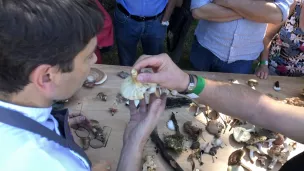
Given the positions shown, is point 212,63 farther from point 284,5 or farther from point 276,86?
point 284,5

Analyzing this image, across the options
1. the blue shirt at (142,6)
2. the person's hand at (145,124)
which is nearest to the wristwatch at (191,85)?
the person's hand at (145,124)

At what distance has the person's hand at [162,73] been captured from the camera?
1.33 m

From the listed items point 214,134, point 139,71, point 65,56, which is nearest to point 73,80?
point 65,56

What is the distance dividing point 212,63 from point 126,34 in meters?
0.73

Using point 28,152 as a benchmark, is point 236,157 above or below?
below

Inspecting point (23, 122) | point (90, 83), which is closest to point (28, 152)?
point (23, 122)

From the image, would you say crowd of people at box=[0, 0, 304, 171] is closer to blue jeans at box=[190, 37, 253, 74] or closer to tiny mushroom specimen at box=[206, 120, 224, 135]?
blue jeans at box=[190, 37, 253, 74]

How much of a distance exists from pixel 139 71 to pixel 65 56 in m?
0.49

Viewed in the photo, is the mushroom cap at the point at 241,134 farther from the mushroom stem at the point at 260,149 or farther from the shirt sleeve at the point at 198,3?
the shirt sleeve at the point at 198,3

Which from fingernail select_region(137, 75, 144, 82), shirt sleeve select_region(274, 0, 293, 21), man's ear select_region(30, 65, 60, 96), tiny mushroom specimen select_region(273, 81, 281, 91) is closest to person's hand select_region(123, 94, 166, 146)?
fingernail select_region(137, 75, 144, 82)

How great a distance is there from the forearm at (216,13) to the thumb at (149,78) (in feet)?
2.54

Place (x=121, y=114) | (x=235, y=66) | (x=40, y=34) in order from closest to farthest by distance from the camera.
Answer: (x=40, y=34) < (x=121, y=114) < (x=235, y=66)

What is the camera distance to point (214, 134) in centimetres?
157

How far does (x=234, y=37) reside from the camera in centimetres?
201
